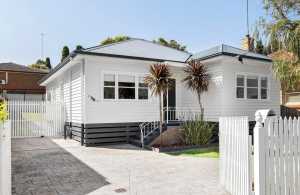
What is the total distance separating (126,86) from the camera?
1248cm

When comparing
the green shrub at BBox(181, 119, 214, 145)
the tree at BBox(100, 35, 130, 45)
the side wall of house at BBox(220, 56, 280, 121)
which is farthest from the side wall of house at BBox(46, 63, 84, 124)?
the tree at BBox(100, 35, 130, 45)

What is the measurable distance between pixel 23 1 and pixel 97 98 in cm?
553

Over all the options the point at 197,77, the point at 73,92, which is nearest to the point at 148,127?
the point at 197,77

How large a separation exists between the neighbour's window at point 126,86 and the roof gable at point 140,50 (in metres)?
1.12

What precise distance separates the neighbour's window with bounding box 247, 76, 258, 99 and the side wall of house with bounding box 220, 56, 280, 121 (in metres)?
0.22

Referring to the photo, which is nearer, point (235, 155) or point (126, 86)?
point (235, 155)

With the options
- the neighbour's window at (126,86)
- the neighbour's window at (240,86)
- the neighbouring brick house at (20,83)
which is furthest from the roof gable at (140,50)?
the neighbouring brick house at (20,83)

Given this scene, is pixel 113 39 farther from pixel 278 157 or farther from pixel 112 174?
pixel 278 157

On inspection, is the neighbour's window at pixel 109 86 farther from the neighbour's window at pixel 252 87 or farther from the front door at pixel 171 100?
the neighbour's window at pixel 252 87

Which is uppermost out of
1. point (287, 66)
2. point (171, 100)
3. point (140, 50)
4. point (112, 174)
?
point (140, 50)

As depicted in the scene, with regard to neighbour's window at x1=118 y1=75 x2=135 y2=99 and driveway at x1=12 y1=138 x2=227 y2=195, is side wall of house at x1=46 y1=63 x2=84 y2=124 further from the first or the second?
driveway at x1=12 y1=138 x2=227 y2=195

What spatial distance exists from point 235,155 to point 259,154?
2.66ft

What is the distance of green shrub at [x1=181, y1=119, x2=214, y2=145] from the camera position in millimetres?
11234

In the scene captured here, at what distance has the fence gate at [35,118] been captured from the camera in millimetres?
14406
